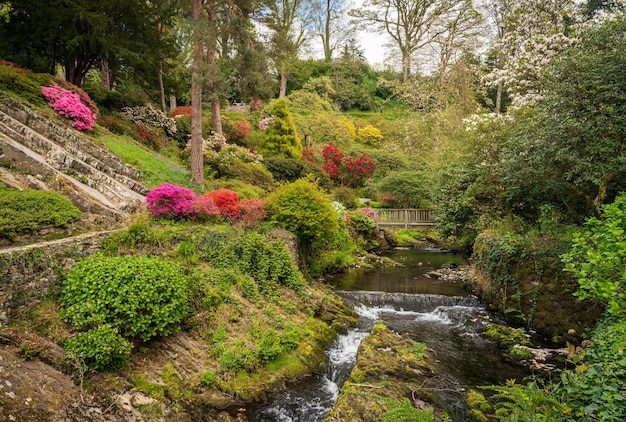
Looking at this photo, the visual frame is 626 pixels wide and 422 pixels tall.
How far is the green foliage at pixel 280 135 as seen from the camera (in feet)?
77.6

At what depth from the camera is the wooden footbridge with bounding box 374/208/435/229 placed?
24.5m

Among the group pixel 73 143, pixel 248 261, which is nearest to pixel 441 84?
pixel 248 261

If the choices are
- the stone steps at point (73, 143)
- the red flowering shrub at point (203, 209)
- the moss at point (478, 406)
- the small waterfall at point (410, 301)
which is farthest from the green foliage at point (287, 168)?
the moss at point (478, 406)

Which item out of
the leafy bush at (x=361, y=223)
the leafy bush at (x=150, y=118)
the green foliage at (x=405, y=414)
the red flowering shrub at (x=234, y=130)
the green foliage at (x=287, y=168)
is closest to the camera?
the green foliage at (x=405, y=414)

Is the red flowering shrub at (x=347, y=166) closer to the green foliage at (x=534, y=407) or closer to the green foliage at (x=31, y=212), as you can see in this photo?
the green foliage at (x=31, y=212)

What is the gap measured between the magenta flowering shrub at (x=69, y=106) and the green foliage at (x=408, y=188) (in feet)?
62.9

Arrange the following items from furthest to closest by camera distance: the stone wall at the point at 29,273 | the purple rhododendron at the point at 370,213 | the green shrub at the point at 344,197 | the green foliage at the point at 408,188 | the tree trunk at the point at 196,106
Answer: the green foliage at the point at 408,188 → the green shrub at the point at 344,197 → the purple rhododendron at the point at 370,213 → the tree trunk at the point at 196,106 → the stone wall at the point at 29,273

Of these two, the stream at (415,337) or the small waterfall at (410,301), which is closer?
the stream at (415,337)

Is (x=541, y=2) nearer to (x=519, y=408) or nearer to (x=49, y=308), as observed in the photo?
(x=519, y=408)

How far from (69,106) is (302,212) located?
1048 cm

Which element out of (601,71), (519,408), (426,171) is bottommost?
(519,408)

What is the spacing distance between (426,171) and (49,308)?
81.0 ft

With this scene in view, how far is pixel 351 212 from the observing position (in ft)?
67.1

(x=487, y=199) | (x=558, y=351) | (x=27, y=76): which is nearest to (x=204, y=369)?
(x=558, y=351)
